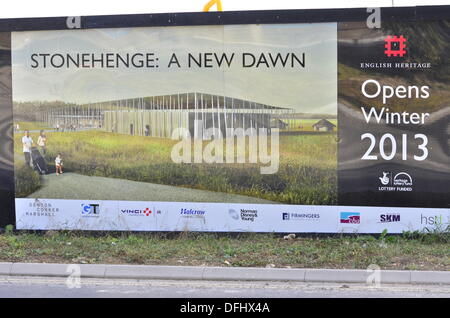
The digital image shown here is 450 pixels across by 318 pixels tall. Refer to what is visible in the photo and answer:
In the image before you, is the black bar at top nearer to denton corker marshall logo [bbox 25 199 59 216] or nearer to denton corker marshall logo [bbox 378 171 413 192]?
denton corker marshall logo [bbox 378 171 413 192]

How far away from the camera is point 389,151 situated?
37.7ft

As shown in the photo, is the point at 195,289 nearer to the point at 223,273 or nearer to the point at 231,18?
the point at 223,273

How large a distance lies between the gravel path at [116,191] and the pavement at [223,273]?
6.96 ft

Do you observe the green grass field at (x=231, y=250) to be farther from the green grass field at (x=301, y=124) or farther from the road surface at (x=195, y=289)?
the green grass field at (x=301, y=124)

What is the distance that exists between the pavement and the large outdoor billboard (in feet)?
6.57

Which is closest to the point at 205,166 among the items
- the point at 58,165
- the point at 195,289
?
the point at 58,165

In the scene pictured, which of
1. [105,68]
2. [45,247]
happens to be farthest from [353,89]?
[45,247]

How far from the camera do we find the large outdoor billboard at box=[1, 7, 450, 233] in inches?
449

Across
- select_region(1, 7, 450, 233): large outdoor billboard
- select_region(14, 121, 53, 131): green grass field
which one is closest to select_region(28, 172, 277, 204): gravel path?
select_region(1, 7, 450, 233): large outdoor billboard

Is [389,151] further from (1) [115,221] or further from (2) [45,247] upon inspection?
(2) [45,247]

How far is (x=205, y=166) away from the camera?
39.1ft

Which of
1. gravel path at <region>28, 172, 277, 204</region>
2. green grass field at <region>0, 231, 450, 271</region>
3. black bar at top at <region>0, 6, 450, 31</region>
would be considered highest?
black bar at top at <region>0, 6, 450, 31</region>

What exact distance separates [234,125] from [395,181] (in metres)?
2.56
